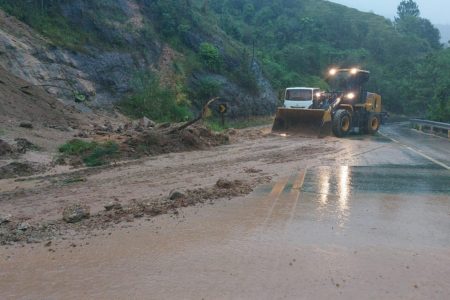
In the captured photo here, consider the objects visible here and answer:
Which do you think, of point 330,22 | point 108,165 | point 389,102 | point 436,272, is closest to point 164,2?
point 108,165

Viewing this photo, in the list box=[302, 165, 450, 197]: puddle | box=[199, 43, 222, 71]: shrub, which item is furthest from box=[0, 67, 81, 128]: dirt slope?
box=[199, 43, 222, 71]: shrub

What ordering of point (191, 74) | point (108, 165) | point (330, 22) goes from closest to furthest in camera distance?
point (108, 165), point (191, 74), point (330, 22)

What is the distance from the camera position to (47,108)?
1728 centimetres

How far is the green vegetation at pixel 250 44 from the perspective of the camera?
26.7 m

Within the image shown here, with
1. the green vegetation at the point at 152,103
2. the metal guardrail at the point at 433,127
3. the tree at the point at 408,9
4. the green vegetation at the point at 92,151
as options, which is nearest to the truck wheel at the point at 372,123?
the metal guardrail at the point at 433,127

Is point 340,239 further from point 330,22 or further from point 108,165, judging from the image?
point 330,22

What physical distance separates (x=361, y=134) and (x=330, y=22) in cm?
6915

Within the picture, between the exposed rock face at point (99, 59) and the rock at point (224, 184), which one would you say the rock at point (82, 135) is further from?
the rock at point (224, 184)

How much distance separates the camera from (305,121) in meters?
21.7

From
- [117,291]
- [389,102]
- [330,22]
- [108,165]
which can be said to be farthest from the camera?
[330,22]

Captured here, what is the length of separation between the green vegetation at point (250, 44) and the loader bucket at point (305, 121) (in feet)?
21.7

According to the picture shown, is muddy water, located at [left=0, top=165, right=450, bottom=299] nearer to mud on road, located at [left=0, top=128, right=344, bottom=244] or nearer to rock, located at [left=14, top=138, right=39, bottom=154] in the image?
mud on road, located at [left=0, top=128, right=344, bottom=244]

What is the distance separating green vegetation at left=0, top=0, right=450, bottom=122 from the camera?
2670 centimetres

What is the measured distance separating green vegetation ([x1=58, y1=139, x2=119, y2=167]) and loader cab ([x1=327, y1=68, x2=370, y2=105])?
554 inches
